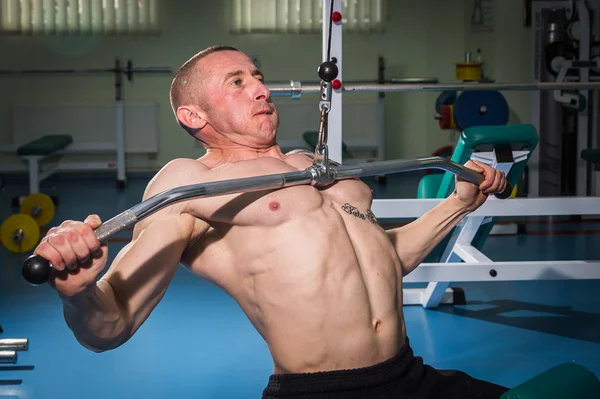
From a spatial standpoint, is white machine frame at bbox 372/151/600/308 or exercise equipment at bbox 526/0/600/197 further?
exercise equipment at bbox 526/0/600/197

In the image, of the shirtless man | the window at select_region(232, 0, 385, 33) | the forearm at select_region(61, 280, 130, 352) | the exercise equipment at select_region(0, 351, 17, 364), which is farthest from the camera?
the window at select_region(232, 0, 385, 33)

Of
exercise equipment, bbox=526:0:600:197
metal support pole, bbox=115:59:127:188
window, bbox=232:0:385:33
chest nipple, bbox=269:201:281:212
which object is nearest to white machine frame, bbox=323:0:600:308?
chest nipple, bbox=269:201:281:212

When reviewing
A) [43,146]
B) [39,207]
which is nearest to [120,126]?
[43,146]

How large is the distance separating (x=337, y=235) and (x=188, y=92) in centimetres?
47

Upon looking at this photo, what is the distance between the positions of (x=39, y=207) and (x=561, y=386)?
4.89 metres

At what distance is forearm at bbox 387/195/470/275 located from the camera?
1999 millimetres

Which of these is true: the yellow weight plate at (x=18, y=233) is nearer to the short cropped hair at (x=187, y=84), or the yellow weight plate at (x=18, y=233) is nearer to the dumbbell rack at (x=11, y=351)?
the dumbbell rack at (x=11, y=351)

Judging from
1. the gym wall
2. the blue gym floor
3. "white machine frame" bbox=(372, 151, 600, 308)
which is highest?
the gym wall

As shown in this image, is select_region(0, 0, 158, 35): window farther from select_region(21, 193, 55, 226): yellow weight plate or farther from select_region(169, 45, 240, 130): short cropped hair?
select_region(169, 45, 240, 130): short cropped hair

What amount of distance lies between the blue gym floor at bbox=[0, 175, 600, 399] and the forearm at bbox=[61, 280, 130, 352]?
144cm

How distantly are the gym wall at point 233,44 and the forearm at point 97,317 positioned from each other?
7.14m

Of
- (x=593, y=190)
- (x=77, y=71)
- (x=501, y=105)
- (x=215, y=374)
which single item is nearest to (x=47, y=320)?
(x=215, y=374)

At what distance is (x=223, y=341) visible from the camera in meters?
3.53

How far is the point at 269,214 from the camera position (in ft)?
5.72
